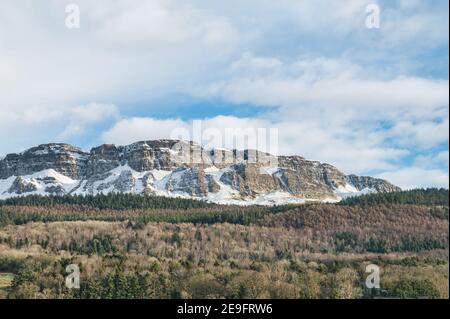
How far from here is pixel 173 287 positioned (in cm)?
11250

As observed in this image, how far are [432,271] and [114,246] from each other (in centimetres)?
9938

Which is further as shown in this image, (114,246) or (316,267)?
(114,246)

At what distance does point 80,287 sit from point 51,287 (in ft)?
19.0
